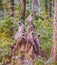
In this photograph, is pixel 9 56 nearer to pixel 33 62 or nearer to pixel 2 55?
pixel 2 55

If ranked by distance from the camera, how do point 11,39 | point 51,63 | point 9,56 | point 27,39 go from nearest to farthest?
point 51,63 → point 27,39 → point 9,56 → point 11,39

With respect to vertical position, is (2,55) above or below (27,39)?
below

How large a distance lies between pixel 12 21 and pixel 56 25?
12.5 ft

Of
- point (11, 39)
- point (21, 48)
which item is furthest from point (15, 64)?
point (11, 39)

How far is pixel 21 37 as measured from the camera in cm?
654

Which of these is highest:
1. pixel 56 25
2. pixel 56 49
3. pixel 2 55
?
pixel 56 25

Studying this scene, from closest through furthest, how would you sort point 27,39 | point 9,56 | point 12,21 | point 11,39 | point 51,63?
point 51,63
point 27,39
point 9,56
point 11,39
point 12,21

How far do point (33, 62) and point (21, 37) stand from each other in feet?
2.51

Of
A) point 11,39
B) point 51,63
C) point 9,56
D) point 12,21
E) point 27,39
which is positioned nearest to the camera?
point 51,63

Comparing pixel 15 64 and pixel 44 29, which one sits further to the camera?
pixel 44 29

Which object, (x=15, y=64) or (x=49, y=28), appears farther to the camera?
(x=49, y=28)

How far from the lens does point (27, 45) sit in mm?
6570

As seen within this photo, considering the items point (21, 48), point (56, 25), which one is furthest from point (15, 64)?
point (56, 25)

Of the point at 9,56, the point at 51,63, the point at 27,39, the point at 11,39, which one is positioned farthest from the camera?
the point at 11,39
